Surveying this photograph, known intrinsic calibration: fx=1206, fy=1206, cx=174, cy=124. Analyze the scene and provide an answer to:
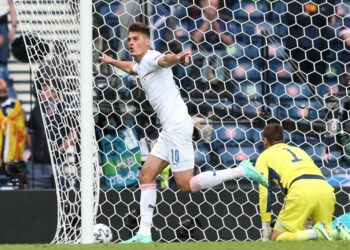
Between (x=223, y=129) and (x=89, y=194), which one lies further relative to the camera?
(x=223, y=129)

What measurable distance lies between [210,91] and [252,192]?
0.91 metres

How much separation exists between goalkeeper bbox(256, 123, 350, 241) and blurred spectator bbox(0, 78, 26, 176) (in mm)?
2790

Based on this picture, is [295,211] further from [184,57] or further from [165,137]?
[184,57]

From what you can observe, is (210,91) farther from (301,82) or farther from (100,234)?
(100,234)

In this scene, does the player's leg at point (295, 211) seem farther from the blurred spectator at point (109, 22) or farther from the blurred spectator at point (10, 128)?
the blurred spectator at point (10, 128)

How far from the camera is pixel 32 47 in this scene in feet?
29.7

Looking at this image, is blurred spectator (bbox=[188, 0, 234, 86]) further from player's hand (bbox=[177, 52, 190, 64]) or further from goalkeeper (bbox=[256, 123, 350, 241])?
player's hand (bbox=[177, 52, 190, 64])

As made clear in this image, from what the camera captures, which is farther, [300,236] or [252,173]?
[252,173]

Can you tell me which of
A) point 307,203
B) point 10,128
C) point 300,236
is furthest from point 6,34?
point 300,236

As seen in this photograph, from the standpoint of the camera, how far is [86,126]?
793cm

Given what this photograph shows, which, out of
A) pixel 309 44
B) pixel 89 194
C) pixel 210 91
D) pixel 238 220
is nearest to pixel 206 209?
pixel 238 220

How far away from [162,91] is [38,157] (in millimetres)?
2366

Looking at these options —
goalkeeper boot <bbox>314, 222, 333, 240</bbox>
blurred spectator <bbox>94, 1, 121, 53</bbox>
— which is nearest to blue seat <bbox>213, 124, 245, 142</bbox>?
blurred spectator <bbox>94, 1, 121, 53</bbox>

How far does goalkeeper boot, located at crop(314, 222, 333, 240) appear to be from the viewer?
8039 millimetres
